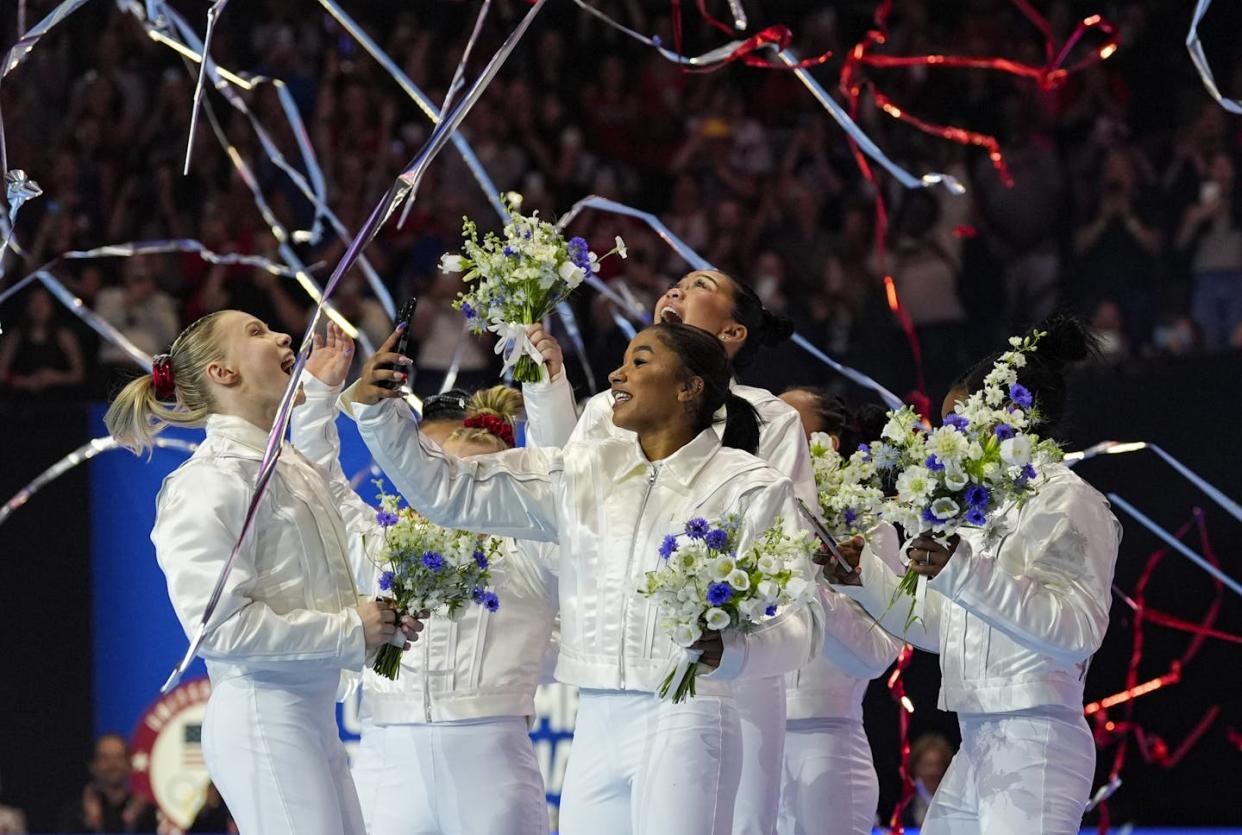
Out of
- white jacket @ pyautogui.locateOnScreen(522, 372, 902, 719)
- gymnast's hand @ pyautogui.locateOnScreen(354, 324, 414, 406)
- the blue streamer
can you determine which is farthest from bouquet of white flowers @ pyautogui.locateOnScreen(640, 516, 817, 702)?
the blue streamer

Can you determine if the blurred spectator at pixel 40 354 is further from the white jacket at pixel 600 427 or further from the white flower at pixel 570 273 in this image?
the white flower at pixel 570 273

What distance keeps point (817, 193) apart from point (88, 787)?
4.77 meters

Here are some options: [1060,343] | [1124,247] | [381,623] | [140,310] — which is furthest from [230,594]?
[1124,247]

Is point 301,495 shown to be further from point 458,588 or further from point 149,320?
point 149,320

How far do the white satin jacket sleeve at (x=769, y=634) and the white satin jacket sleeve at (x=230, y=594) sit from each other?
875 mm

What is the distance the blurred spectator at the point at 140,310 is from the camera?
9047 millimetres

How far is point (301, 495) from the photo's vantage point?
13.7 ft

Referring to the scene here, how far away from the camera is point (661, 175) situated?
32.9 ft

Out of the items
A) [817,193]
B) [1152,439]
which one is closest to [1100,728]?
[1152,439]

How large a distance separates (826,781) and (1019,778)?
762 mm

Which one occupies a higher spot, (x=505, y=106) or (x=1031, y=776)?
(x=505, y=106)

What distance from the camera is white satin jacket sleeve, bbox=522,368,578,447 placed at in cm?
452

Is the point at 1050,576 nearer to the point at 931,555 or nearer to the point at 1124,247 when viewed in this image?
the point at 931,555

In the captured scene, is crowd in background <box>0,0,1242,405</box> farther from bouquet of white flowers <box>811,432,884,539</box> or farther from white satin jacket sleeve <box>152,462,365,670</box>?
white satin jacket sleeve <box>152,462,365,670</box>
